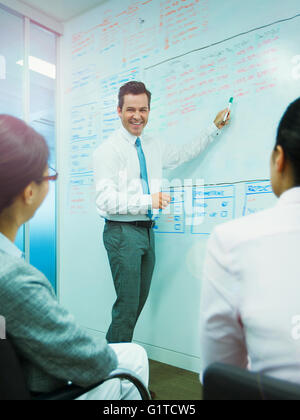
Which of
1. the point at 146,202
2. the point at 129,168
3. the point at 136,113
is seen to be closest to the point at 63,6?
the point at 136,113

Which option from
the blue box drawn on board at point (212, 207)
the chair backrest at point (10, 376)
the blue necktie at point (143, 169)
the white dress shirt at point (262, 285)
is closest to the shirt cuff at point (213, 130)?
the blue box drawn on board at point (212, 207)

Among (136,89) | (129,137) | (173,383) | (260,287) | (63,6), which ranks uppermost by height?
(63,6)

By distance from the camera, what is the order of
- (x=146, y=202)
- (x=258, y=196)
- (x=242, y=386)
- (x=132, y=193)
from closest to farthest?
1. (x=242, y=386)
2. (x=258, y=196)
3. (x=146, y=202)
4. (x=132, y=193)

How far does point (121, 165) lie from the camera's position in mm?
2264

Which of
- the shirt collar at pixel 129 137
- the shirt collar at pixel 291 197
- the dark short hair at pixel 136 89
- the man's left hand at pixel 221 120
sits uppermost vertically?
the dark short hair at pixel 136 89

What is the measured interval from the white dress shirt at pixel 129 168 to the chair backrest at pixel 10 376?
139cm

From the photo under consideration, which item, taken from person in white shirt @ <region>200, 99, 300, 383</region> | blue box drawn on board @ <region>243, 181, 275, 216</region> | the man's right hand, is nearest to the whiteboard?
blue box drawn on board @ <region>243, 181, 275, 216</region>

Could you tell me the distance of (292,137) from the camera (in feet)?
2.39

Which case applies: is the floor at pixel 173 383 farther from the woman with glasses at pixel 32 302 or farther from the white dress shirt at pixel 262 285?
the white dress shirt at pixel 262 285

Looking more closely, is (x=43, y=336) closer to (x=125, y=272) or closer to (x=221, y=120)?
(x=125, y=272)

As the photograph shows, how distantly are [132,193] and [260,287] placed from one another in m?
1.66

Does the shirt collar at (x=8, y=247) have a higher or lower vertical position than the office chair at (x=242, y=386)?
higher

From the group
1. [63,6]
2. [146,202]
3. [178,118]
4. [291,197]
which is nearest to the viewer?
[291,197]

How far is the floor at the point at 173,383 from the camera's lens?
6.13 feet
